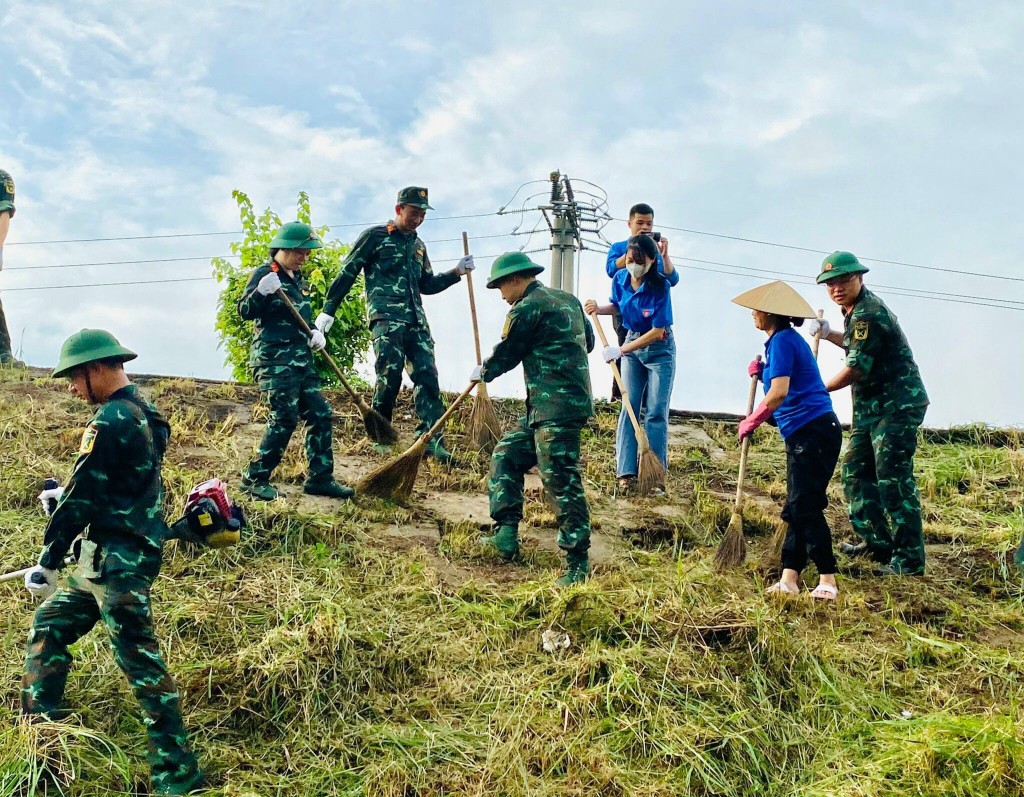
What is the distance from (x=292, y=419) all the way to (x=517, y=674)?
108 inches

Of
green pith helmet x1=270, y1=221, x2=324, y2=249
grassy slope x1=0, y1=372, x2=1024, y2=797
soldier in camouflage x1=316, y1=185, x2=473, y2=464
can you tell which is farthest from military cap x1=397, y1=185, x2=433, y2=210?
grassy slope x1=0, y1=372, x2=1024, y2=797

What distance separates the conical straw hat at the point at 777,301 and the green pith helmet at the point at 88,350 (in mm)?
3490

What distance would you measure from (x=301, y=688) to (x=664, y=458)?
13.6ft

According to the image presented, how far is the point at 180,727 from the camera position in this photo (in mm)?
3938

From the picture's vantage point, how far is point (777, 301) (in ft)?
18.9

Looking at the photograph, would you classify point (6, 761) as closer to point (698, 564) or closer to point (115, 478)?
point (115, 478)

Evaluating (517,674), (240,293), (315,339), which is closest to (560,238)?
(240,293)

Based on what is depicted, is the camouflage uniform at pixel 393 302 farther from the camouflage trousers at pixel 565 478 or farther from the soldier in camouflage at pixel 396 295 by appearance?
the camouflage trousers at pixel 565 478

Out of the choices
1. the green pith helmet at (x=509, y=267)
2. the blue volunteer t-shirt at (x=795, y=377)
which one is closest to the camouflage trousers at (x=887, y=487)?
the blue volunteer t-shirt at (x=795, y=377)

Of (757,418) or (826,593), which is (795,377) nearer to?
(757,418)

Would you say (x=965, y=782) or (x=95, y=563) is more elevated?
(x=95, y=563)

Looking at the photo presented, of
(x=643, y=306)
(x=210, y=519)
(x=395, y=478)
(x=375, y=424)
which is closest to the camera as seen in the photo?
(x=210, y=519)

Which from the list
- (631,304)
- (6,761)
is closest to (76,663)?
(6,761)

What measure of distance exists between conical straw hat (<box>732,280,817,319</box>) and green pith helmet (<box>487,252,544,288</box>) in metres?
1.27
